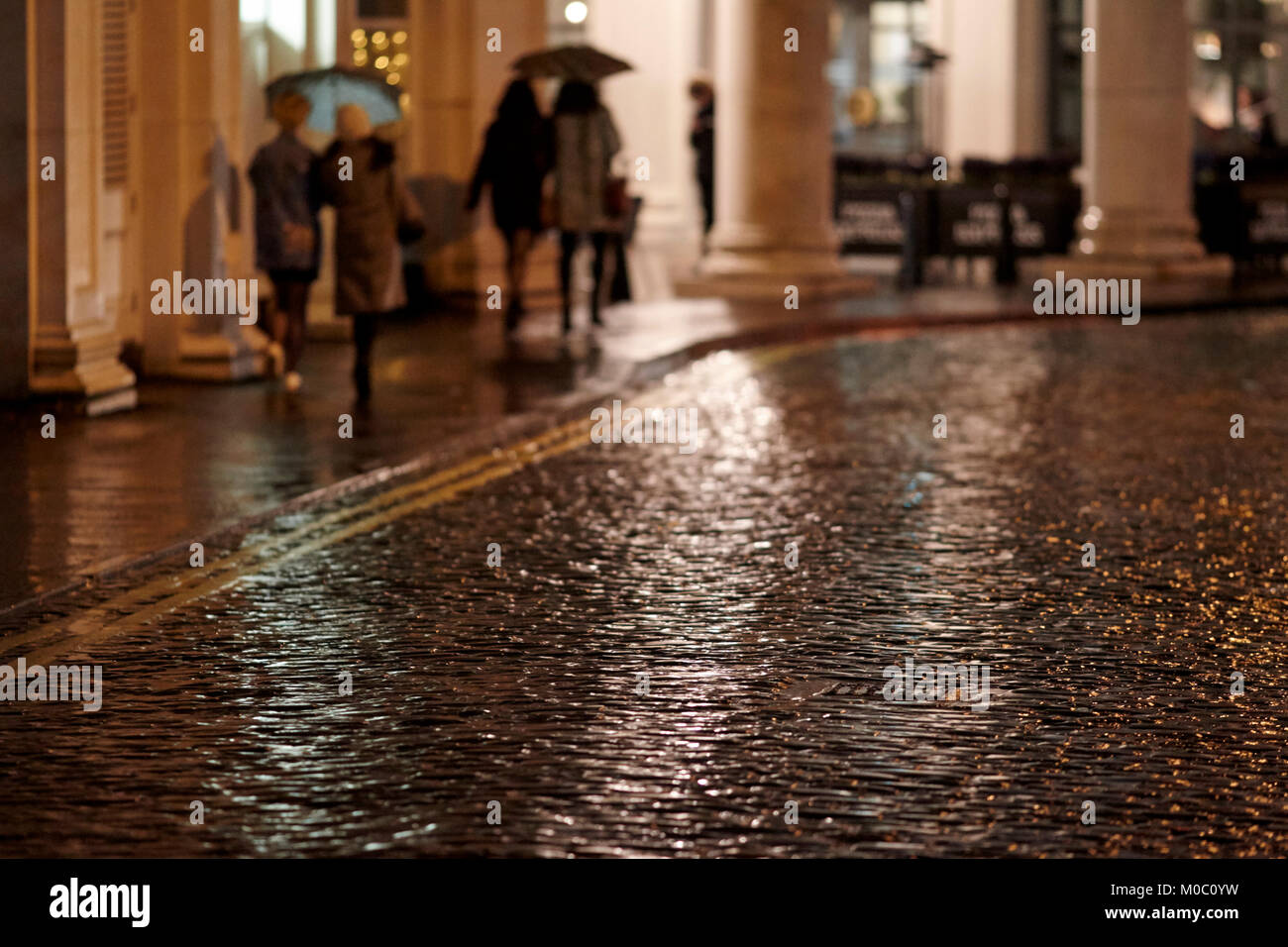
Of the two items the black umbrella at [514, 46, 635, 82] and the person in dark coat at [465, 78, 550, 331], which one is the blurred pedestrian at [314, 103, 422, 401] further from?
the black umbrella at [514, 46, 635, 82]

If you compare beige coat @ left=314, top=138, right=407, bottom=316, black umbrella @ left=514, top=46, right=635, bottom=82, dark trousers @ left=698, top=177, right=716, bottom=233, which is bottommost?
beige coat @ left=314, top=138, right=407, bottom=316

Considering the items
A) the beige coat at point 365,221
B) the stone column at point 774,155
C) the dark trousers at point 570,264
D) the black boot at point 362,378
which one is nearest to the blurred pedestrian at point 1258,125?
the stone column at point 774,155

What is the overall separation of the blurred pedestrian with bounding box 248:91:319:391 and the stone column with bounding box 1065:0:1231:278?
1169 cm

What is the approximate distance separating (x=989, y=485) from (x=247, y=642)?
15.7 feet

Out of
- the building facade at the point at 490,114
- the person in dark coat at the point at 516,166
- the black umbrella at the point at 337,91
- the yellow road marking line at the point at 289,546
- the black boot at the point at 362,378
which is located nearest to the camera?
the yellow road marking line at the point at 289,546

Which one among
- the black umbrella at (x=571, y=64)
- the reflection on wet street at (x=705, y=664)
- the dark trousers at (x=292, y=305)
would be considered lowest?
the reflection on wet street at (x=705, y=664)

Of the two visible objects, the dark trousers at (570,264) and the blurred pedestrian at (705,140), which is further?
the blurred pedestrian at (705,140)

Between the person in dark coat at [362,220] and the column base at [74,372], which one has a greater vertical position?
the person in dark coat at [362,220]

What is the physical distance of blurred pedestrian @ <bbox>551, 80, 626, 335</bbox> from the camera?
776 inches

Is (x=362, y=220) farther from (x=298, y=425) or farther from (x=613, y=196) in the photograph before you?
(x=613, y=196)

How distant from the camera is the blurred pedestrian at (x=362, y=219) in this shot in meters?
15.3

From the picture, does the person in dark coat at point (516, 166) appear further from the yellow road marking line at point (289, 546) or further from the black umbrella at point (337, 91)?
the yellow road marking line at point (289, 546)

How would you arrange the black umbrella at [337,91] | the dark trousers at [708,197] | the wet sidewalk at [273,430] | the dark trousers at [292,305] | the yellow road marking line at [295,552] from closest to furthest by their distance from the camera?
the yellow road marking line at [295,552] → the wet sidewalk at [273,430] → the dark trousers at [292,305] → the black umbrella at [337,91] → the dark trousers at [708,197]

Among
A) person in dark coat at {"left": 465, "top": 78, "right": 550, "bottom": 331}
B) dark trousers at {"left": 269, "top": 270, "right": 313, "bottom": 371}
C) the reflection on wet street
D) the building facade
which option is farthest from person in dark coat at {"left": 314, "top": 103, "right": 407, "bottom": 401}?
person in dark coat at {"left": 465, "top": 78, "right": 550, "bottom": 331}
